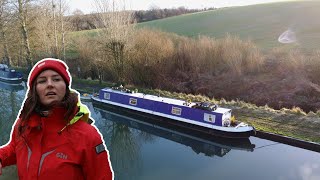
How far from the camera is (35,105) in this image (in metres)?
1.92

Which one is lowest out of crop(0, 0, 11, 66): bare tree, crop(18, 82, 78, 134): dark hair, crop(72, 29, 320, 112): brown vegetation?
crop(72, 29, 320, 112): brown vegetation

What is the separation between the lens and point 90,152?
1.78 meters

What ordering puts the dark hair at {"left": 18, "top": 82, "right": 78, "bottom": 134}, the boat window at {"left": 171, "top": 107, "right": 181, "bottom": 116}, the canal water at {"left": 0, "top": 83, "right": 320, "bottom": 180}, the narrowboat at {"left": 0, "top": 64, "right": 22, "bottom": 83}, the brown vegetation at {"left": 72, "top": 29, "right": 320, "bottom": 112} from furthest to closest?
the narrowboat at {"left": 0, "top": 64, "right": 22, "bottom": 83} < the brown vegetation at {"left": 72, "top": 29, "right": 320, "bottom": 112} < the boat window at {"left": 171, "top": 107, "right": 181, "bottom": 116} < the canal water at {"left": 0, "top": 83, "right": 320, "bottom": 180} < the dark hair at {"left": 18, "top": 82, "right": 78, "bottom": 134}

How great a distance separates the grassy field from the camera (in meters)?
31.6

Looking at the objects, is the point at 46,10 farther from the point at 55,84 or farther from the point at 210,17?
the point at 55,84

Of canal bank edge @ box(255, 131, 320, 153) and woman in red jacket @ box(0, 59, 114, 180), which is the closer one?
woman in red jacket @ box(0, 59, 114, 180)

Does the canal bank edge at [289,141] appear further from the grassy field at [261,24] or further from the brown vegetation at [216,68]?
the grassy field at [261,24]

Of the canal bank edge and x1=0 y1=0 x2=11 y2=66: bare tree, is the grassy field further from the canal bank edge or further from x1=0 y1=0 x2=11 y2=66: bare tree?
x1=0 y1=0 x2=11 y2=66: bare tree

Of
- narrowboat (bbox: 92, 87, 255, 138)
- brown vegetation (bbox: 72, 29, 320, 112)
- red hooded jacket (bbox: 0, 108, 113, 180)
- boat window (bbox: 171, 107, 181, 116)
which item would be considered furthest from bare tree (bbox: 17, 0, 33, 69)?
red hooded jacket (bbox: 0, 108, 113, 180)

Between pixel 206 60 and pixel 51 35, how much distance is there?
13935 mm

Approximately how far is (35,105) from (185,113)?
44.3 ft

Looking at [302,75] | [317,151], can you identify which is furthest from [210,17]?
[317,151]

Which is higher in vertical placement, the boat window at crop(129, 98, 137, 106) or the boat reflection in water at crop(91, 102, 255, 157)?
the boat window at crop(129, 98, 137, 106)

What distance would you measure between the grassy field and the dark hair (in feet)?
88.5
